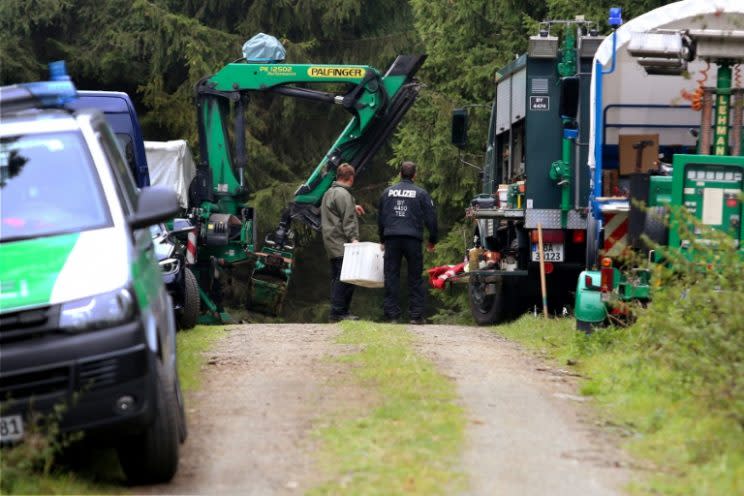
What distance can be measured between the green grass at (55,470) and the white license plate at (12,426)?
5 centimetres

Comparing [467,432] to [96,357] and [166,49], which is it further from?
[166,49]

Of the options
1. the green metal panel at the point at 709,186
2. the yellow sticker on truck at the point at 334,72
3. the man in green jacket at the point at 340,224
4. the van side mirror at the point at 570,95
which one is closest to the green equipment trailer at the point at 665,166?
the green metal panel at the point at 709,186

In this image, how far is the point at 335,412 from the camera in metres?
8.50

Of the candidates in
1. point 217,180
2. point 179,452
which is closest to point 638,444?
point 179,452

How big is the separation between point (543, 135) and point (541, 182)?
1.76 ft

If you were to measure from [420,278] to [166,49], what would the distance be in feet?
48.5

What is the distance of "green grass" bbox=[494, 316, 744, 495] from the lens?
22.1ft

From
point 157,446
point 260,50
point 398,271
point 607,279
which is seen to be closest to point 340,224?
point 398,271

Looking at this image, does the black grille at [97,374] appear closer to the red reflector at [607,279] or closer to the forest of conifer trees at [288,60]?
the red reflector at [607,279]

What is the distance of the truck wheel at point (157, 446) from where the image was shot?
6.86 metres

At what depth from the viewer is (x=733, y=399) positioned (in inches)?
295

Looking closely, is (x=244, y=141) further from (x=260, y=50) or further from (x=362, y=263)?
(x=362, y=263)

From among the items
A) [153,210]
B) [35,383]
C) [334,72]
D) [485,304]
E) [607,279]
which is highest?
[334,72]

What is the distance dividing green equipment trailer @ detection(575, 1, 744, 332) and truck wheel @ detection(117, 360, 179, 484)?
3.96 meters
